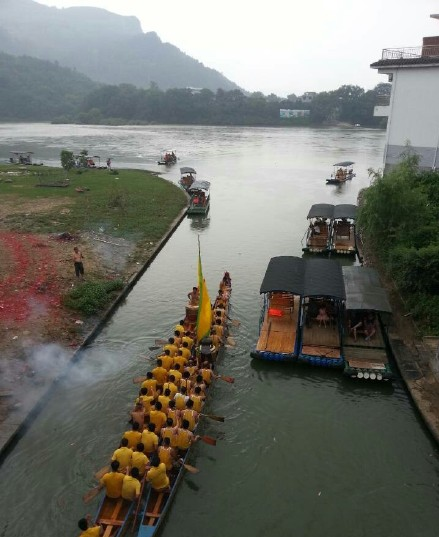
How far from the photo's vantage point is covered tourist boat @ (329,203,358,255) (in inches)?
1088

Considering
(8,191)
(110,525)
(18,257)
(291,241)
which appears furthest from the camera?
(8,191)

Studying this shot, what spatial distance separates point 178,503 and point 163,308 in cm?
1080

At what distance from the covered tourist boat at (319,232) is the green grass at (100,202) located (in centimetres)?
975

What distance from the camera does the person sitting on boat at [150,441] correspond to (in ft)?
36.3

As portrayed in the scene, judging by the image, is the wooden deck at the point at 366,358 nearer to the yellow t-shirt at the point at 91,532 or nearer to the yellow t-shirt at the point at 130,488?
the yellow t-shirt at the point at 130,488

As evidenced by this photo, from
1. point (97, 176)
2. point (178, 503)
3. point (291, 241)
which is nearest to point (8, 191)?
point (97, 176)

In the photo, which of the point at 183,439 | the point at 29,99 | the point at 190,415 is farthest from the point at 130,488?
the point at 29,99

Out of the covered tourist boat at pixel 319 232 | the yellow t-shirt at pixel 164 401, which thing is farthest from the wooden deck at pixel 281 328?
the covered tourist boat at pixel 319 232

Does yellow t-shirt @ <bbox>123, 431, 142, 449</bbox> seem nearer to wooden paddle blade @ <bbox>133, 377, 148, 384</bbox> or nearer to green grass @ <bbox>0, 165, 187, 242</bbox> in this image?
wooden paddle blade @ <bbox>133, 377, 148, 384</bbox>

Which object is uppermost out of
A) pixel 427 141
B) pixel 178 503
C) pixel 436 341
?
pixel 427 141

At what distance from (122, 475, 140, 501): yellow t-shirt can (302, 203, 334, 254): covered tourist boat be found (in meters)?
20.5

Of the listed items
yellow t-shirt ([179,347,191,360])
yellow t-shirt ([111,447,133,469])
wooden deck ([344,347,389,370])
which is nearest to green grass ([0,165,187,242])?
yellow t-shirt ([179,347,191,360])

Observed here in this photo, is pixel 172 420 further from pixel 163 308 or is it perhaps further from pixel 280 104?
pixel 280 104

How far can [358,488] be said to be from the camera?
11258 millimetres
